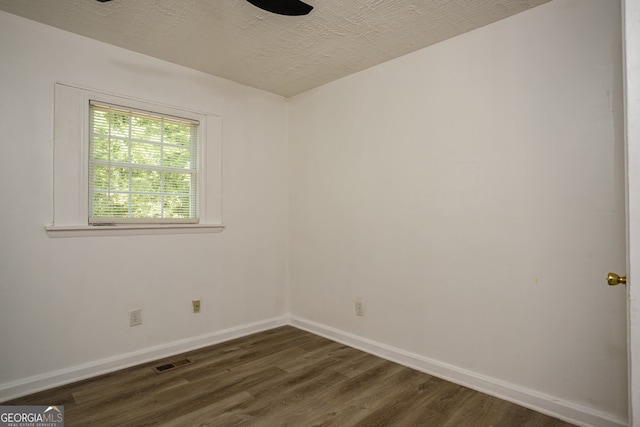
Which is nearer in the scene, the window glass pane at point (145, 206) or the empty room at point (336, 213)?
the empty room at point (336, 213)

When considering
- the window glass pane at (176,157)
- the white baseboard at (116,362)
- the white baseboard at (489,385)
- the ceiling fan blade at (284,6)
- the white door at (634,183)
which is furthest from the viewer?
the window glass pane at (176,157)

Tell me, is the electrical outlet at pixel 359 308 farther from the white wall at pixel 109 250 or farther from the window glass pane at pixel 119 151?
the window glass pane at pixel 119 151

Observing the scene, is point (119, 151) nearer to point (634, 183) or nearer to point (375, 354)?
point (375, 354)

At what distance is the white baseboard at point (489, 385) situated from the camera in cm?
195

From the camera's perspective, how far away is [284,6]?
5.98 ft

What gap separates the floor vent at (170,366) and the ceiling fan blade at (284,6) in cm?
256

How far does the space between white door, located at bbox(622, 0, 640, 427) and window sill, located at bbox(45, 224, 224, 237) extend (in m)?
2.90

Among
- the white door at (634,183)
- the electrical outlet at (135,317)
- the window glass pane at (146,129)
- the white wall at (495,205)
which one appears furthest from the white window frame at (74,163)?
the white door at (634,183)

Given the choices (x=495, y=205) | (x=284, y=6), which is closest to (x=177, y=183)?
(x=284, y=6)

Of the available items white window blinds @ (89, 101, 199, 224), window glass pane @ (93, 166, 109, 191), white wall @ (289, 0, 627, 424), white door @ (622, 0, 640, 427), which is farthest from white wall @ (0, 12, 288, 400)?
white door @ (622, 0, 640, 427)

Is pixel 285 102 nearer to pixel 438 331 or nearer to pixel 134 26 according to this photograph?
pixel 134 26

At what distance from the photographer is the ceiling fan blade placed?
177 centimetres

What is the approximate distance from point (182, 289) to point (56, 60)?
6.38 feet

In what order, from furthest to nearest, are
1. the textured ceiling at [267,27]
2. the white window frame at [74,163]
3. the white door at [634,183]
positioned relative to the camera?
the white window frame at [74,163], the textured ceiling at [267,27], the white door at [634,183]
